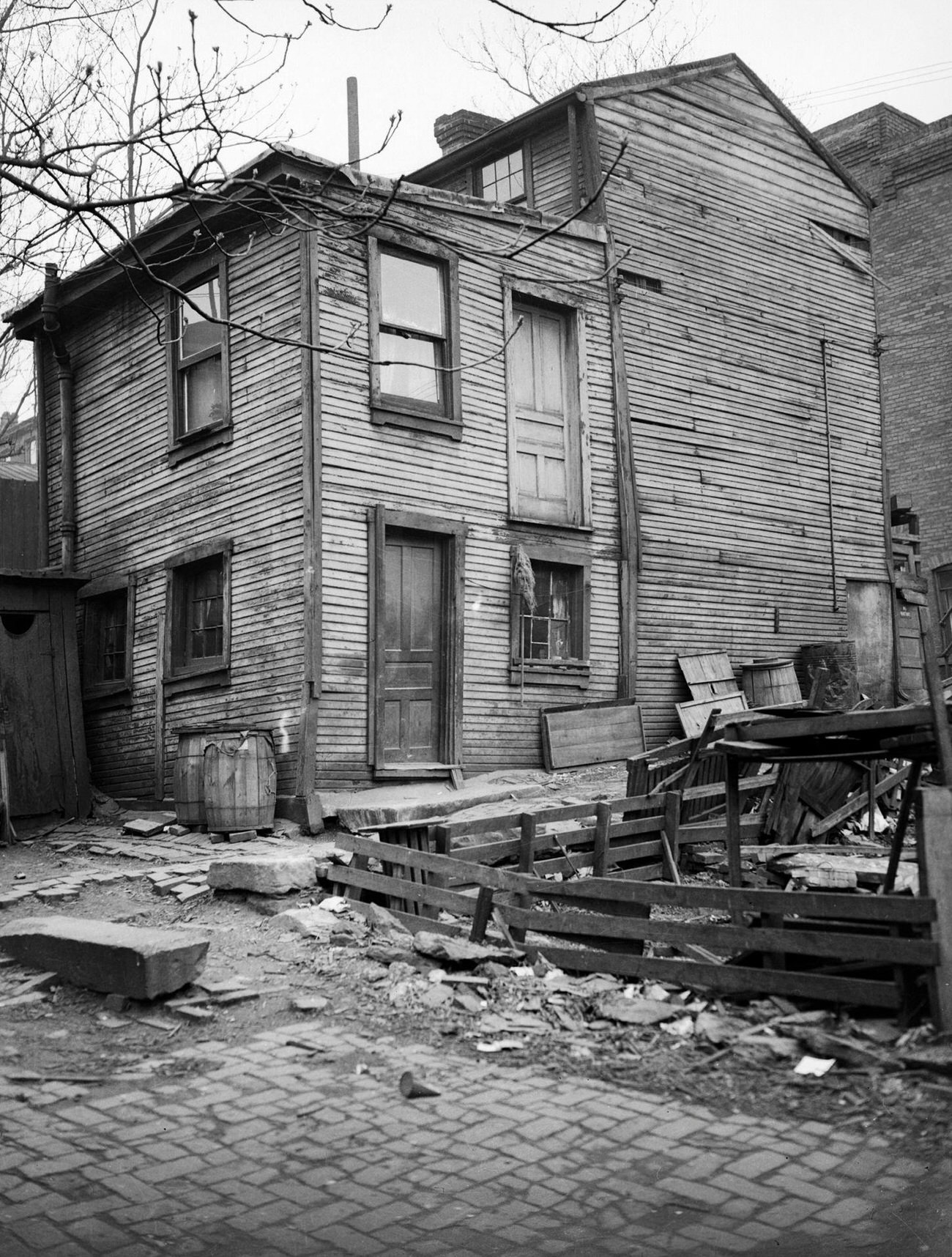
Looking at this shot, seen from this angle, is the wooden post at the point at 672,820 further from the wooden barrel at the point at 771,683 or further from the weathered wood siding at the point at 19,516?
the weathered wood siding at the point at 19,516

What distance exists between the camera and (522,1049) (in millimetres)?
6070

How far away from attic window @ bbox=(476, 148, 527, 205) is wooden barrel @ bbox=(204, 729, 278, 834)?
9.70m

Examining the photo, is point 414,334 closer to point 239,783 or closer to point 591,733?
point 591,733

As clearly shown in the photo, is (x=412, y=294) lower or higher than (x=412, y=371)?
higher

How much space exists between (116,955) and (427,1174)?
316 cm

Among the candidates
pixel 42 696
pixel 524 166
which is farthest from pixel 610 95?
pixel 42 696

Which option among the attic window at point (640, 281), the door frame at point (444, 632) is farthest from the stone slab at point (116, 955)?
the attic window at point (640, 281)

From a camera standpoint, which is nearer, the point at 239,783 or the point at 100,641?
the point at 239,783

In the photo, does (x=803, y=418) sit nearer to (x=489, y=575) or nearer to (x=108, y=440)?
(x=489, y=575)

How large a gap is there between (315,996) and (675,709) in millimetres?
9453

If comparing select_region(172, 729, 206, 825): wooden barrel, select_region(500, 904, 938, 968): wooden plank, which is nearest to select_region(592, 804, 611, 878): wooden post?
select_region(500, 904, 938, 968): wooden plank

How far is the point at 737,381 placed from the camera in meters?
17.2

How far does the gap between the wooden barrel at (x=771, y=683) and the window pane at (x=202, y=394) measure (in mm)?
7925

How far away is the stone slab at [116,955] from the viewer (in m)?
6.73
